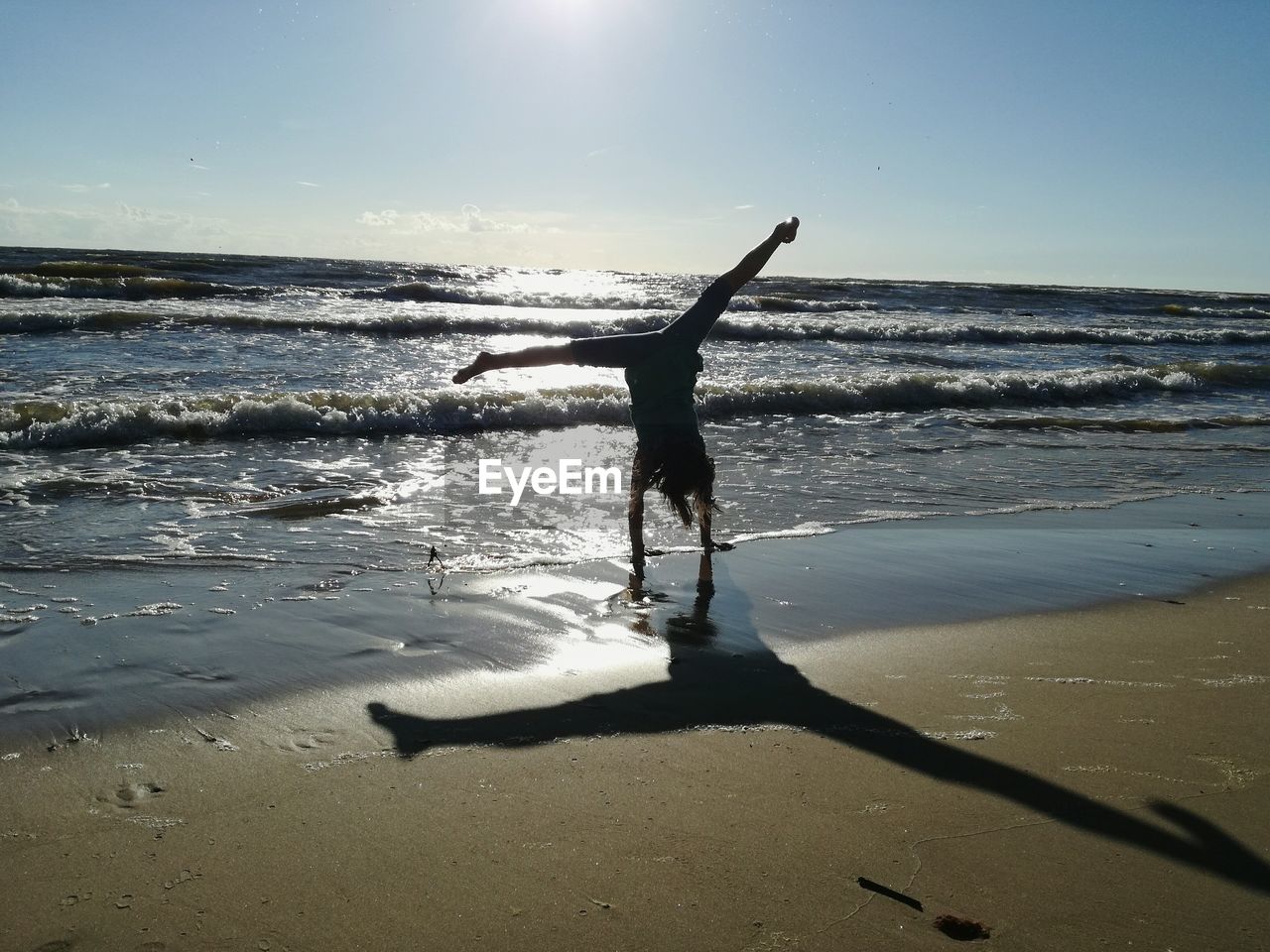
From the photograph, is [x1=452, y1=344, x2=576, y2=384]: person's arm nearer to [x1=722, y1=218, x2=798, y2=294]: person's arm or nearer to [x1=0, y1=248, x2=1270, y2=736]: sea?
[x1=722, y1=218, x2=798, y2=294]: person's arm

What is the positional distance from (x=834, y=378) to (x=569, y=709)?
11.9 metres

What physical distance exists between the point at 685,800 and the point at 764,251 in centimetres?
285

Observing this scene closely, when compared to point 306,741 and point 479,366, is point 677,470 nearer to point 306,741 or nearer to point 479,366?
point 479,366

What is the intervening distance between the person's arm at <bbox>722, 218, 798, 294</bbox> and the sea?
1.82 meters

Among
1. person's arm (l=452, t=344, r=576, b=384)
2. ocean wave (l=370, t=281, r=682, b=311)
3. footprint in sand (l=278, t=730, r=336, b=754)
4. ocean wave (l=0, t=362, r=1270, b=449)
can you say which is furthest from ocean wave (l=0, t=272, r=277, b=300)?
footprint in sand (l=278, t=730, r=336, b=754)

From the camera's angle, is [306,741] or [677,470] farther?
[677,470]

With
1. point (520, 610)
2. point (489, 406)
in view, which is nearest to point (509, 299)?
point (489, 406)

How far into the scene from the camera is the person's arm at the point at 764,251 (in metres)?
4.58

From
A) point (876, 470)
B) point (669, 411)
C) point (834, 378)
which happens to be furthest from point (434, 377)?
point (669, 411)

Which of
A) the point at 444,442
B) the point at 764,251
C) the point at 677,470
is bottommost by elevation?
the point at 444,442

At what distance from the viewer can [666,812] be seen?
2.56 metres

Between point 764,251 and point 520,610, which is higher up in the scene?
point 764,251

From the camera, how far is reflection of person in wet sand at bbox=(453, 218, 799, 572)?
4.45 meters

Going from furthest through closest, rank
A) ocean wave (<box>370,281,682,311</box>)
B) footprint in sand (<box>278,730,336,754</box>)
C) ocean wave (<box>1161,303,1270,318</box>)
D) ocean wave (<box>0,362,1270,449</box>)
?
ocean wave (<box>1161,303,1270,318</box>) < ocean wave (<box>370,281,682,311</box>) < ocean wave (<box>0,362,1270,449</box>) < footprint in sand (<box>278,730,336,754</box>)
